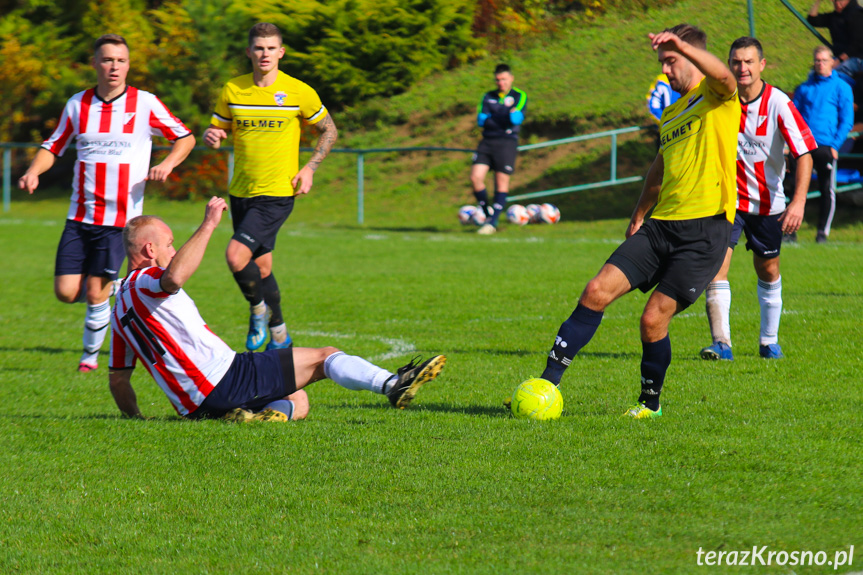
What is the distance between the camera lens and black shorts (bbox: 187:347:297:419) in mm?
5012

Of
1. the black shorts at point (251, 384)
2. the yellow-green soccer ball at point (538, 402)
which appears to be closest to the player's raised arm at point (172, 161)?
the black shorts at point (251, 384)

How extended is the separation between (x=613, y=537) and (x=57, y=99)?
1105 inches

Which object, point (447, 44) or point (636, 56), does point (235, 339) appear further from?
point (447, 44)

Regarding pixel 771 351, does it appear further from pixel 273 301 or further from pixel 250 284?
pixel 250 284

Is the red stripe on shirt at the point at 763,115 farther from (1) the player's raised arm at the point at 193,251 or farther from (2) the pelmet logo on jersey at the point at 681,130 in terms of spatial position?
(1) the player's raised arm at the point at 193,251

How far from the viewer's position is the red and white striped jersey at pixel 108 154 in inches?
290

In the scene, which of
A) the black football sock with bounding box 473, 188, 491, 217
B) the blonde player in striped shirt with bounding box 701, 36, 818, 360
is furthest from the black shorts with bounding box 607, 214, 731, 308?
the black football sock with bounding box 473, 188, 491, 217

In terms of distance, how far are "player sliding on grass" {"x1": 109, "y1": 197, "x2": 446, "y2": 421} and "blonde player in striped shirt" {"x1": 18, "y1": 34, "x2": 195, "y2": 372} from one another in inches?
93.4

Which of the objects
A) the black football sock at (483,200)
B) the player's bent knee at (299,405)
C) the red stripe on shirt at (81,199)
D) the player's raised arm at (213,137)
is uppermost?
the player's raised arm at (213,137)

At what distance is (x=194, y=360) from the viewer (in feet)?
16.0

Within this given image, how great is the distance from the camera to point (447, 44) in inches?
1049

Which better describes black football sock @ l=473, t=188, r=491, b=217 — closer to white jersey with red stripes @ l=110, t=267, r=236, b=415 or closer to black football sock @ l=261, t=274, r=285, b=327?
black football sock @ l=261, t=274, r=285, b=327

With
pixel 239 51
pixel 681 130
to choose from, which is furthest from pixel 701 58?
pixel 239 51

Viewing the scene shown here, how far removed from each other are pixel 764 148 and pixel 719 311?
1.18 m
